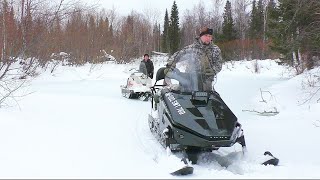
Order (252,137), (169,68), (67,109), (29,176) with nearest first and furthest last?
(29,176)
(169,68)
(252,137)
(67,109)

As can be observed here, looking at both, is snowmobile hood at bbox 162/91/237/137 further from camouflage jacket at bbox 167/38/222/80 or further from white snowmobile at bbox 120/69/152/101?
white snowmobile at bbox 120/69/152/101

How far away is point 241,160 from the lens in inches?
202

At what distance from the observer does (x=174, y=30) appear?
61.7 metres

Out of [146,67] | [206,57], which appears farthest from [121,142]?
[146,67]

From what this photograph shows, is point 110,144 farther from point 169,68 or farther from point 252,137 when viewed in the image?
point 252,137

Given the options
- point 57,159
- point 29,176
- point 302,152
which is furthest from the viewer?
point 302,152

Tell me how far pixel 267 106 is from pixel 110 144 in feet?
19.0

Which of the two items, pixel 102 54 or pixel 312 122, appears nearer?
pixel 312 122

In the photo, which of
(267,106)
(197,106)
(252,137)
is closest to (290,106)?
(267,106)

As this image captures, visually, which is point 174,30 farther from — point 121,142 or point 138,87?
point 121,142

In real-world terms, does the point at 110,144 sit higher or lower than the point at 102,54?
lower

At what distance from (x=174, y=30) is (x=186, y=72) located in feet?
185

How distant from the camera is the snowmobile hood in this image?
4.99m

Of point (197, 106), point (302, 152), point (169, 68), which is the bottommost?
point (302, 152)
